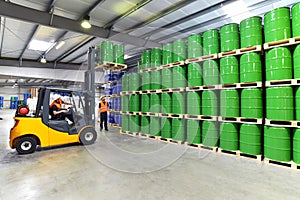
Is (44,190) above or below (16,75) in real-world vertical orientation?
below

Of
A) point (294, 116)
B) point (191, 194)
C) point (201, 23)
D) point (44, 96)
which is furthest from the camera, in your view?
point (201, 23)

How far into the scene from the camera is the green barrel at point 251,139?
13.0 ft

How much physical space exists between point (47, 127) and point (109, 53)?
3.64 meters

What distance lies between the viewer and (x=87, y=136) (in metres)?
5.53

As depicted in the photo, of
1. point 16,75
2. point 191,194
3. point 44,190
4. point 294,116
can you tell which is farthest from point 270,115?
point 16,75

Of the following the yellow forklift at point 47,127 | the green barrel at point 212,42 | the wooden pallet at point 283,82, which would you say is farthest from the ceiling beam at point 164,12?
the yellow forklift at point 47,127

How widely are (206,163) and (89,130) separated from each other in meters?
3.65

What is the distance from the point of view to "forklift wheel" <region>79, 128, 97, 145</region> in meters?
5.40

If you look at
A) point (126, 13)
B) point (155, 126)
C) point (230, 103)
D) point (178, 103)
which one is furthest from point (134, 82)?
point (230, 103)

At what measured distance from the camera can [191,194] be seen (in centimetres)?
247

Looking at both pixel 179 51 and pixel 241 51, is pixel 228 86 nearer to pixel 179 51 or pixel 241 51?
pixel 241 51

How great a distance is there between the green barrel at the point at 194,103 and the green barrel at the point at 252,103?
1.19 metres

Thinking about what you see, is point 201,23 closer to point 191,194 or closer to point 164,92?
point 164,92

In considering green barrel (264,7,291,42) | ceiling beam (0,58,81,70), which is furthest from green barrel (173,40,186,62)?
ceiling beam (0,58,81,70)
